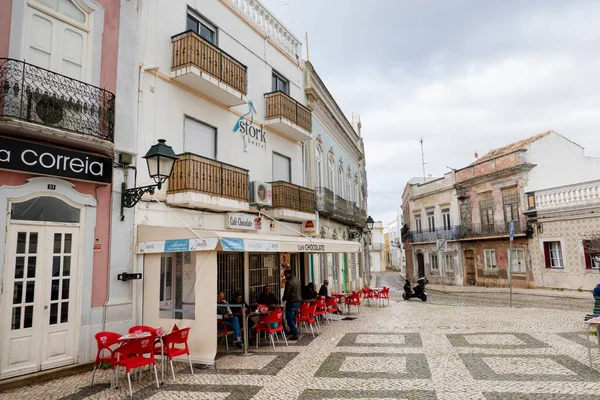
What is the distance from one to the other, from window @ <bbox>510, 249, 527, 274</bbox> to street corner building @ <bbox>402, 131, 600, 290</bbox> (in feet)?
0.19

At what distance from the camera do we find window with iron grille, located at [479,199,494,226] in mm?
25578

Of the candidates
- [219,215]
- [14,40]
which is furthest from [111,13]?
[219,215]

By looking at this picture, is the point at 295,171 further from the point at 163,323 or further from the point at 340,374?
the point at 340,374

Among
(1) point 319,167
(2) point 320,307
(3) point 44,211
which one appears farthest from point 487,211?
(3) point 44,211

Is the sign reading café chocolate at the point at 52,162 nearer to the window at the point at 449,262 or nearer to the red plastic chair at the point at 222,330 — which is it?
the red plastic chair at the point at 222,330

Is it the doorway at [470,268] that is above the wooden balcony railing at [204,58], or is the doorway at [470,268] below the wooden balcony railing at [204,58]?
below

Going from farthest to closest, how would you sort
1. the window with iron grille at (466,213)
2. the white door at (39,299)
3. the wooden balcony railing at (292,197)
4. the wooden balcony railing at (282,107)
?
1. the window with iron grille at (466,213)
2. the wooden balcony railing at (282,107)
3. the wooden balcony railing at (292,197)
4. the white door at (39,299)

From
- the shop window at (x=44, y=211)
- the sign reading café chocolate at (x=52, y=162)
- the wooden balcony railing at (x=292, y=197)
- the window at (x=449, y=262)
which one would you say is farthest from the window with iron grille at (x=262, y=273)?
the window at (x=449, y=262)

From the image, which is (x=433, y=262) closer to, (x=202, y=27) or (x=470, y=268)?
(x=470, y=268)

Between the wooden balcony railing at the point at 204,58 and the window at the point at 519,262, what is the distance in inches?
777

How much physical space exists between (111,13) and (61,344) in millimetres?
6264

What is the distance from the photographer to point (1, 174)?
20.7ft

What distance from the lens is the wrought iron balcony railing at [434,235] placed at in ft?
93.4

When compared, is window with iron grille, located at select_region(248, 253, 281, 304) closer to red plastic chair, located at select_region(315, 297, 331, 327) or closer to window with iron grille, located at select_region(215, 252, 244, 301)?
window with iron grille, located at select_region(215, 252, 244, 301)
